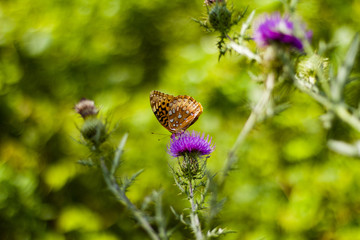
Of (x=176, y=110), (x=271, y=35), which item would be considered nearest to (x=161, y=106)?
(x=176, y=110)

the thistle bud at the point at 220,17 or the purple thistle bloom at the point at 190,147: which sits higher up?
the thistle bud at the point at 220,17

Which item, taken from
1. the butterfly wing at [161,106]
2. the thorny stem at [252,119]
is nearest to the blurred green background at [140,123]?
the butterfly wing at [161,106]

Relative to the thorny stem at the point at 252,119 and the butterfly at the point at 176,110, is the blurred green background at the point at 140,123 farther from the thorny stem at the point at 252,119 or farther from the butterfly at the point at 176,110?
the thorny stem at the point at 252,119

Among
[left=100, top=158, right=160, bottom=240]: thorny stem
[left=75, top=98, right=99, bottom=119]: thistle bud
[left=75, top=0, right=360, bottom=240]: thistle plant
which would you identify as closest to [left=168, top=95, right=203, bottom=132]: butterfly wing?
[left=75, top=0, right=360, bottom=240]: thistle plant

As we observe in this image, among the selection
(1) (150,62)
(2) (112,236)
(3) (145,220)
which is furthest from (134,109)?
(3) (145,220)

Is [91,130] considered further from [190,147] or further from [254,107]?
[254,107]

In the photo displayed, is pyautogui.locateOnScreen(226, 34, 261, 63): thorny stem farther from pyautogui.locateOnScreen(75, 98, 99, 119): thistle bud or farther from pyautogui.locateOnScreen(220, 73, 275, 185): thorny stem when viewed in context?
pyautogui.locateOnScreen(75, 98, 99, 119): thistle bud
